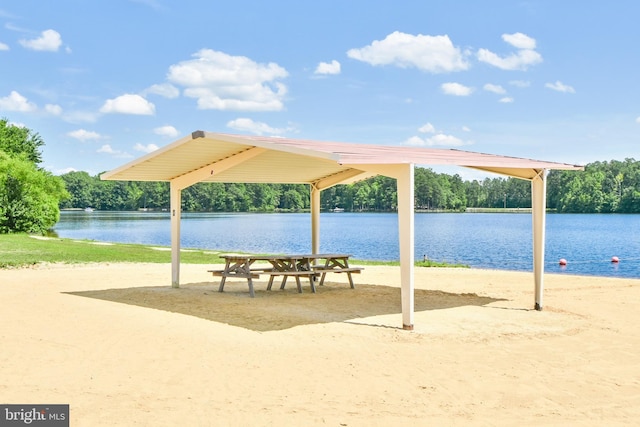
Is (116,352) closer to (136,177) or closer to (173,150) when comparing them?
(173,150)

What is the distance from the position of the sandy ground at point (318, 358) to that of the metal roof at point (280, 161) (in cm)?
225

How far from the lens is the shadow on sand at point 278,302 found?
32.5 ft

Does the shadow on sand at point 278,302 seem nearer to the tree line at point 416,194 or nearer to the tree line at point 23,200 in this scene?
the tree line at point 23,200

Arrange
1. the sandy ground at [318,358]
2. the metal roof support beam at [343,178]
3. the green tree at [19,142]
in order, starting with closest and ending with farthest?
the sandy ground at [318,358]
the metal roof support beam at [343,178]
the green tree at [19,142]

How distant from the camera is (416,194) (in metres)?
127

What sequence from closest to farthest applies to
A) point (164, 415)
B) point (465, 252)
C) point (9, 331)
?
1. point (164, 415)
2. point (9, 331)
3. point (465, 252)

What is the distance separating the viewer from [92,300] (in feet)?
38.1

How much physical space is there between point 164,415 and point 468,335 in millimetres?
4549

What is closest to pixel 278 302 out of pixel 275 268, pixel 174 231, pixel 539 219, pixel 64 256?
pixel 275 268

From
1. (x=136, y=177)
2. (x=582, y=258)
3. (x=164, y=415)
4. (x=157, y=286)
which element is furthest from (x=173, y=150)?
(x=582, y=258)

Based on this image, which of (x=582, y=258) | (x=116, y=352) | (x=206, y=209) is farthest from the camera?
(x=206, y=209)

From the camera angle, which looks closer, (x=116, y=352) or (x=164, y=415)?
(x=164, y=415)

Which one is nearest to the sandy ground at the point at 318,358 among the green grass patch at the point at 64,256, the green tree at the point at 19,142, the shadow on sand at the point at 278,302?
the shadow on sand at the point at 278,302

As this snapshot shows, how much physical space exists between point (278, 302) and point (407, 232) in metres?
3.44
